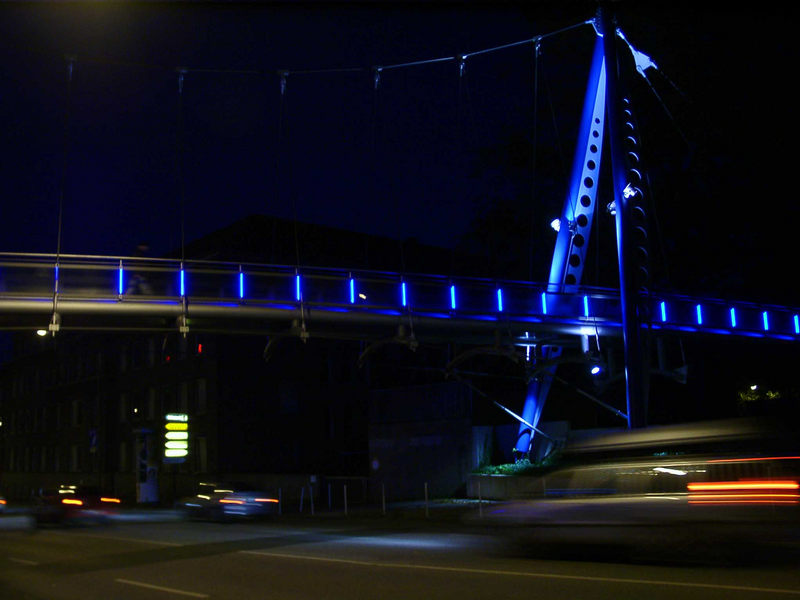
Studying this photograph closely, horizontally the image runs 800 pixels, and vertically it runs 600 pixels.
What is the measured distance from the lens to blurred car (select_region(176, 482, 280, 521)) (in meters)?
28.4

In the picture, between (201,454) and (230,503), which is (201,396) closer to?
(201,454)

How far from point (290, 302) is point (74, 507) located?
9.02 meters

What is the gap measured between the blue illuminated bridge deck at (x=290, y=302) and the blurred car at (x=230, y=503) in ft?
16.7

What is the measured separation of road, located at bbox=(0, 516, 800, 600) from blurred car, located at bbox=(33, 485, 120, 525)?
6006 millimetres

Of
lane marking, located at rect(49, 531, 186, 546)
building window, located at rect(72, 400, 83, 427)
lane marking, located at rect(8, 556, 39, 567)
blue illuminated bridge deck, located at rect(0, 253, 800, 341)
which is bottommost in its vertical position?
lane marking, located at rect(49, 531, 186, 546)

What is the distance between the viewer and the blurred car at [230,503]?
2842cm

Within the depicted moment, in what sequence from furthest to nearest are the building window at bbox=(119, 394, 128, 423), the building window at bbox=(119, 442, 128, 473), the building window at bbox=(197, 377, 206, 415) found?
the building window at bbox=(119, 394, 128, 423) → the building window at bbox=(119, 442, 128, 473) → the building window at bbox=(197, 377, 206, 415)

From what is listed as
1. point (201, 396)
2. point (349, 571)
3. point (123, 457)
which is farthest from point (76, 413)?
point (349, 571)

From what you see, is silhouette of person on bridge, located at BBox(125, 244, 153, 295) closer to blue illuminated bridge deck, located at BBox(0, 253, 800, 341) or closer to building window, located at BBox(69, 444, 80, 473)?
blue illuminated bridge deck, located at BBox(0, 253, 800, 341)

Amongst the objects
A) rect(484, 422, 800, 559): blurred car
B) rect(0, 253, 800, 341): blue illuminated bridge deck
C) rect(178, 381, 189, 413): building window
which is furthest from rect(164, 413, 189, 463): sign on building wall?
rect(178, 381, 189, 413): building window

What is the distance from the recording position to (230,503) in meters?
28.4

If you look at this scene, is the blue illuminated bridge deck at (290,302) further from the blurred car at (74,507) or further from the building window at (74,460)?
the building window at (74,460)

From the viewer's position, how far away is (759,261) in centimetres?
4481

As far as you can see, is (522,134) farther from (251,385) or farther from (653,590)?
(653,590)
